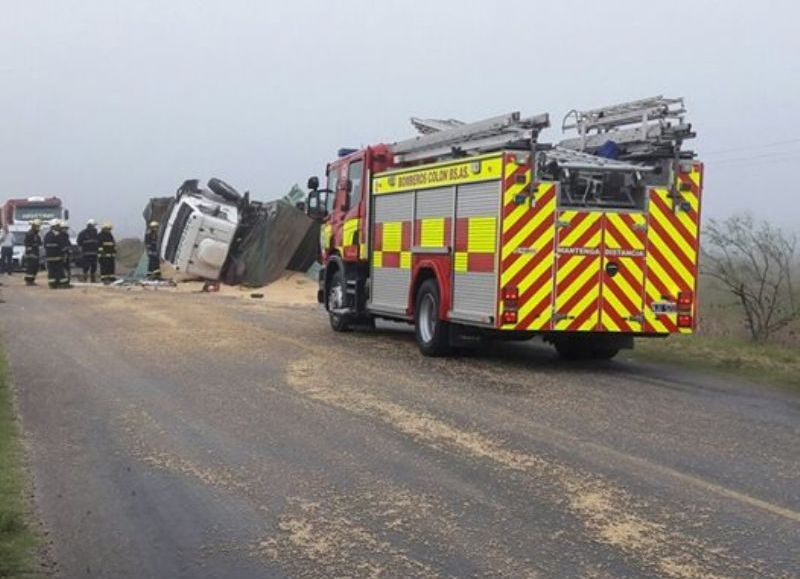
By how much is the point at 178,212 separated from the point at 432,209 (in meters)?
16.2

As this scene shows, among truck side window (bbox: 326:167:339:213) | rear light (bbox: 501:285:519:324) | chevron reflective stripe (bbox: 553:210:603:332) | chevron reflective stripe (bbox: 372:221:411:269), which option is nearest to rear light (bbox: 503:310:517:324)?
rear light (bbox: 501:285:519:324)

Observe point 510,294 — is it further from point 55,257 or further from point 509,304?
point 55,257

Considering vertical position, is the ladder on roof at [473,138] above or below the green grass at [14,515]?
above

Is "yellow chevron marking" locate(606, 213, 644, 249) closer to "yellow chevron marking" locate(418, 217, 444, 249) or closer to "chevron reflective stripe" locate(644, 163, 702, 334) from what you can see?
"chevron reflective stripe" locate(644, 163, 702, 334)

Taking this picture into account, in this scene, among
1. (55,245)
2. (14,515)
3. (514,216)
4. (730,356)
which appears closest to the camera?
(14,515)

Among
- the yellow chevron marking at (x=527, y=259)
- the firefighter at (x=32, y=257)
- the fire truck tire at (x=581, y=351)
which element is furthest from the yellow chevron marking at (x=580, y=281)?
the firefighter at (x=32, y=257)

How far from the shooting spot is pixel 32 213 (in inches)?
1470

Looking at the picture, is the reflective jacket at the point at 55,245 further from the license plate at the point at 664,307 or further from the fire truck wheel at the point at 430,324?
the license plate at the point at 664,307

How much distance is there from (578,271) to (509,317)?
962 millimetres

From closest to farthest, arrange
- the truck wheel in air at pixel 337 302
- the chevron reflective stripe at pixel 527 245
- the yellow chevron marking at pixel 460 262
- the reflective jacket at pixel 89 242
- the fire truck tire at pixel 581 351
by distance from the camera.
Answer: the chevron reflective stripe at pixel 527 245, the yellow chevron marking at pixel 460 262, the fire truck tire at pixel 581 351, the truck wheel in air at pixel 337 302, the reflective jacket at pixel 89 242

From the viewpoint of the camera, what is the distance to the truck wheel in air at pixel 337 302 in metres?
14.8

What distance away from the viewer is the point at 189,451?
6777mm

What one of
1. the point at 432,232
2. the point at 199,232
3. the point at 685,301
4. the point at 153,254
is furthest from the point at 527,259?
the point at 153,254

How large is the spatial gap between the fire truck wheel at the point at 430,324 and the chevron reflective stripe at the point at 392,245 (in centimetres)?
59
